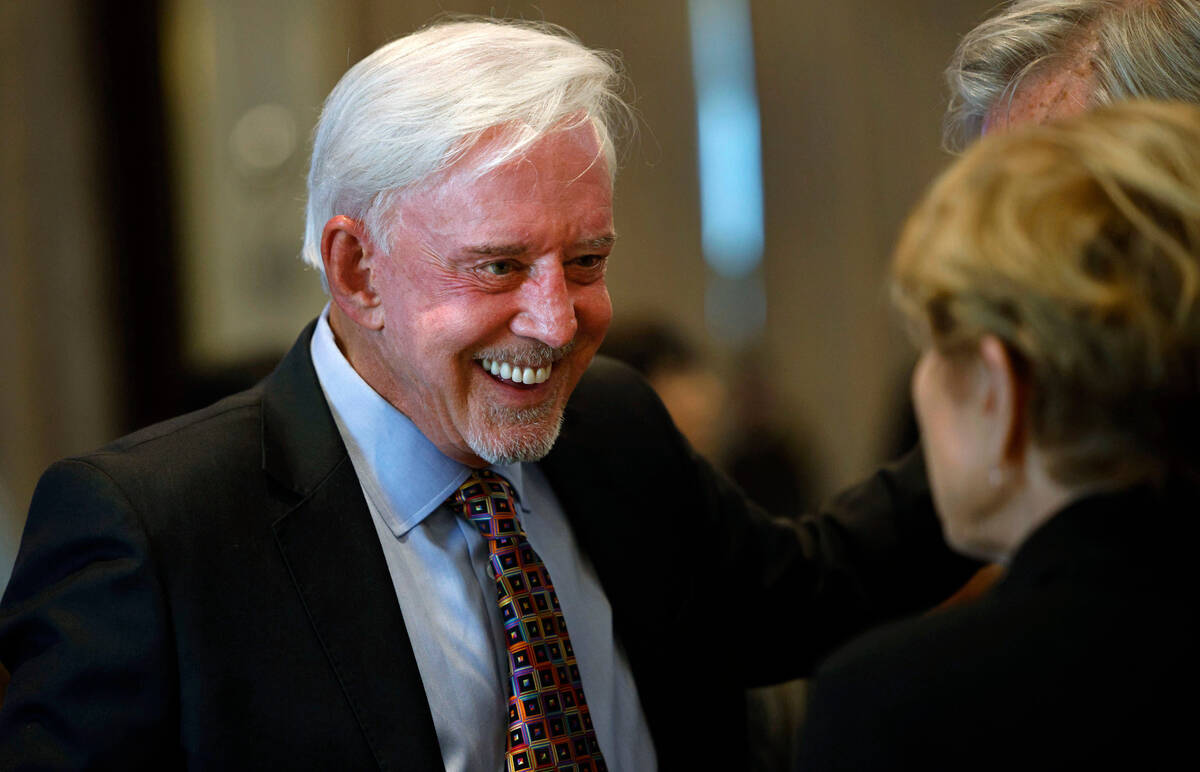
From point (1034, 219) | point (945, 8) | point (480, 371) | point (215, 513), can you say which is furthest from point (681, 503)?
point (945, 8)

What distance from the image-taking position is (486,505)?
157 cm

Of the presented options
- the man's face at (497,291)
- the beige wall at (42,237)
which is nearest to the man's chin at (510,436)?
the man's face at (497,291)

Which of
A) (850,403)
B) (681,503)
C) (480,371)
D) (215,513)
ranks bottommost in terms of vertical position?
(850,403)

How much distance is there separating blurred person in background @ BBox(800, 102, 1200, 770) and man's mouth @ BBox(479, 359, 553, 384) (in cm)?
73

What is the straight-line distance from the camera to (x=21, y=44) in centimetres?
305

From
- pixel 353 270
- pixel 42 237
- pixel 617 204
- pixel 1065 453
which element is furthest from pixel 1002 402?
pixel 42 237

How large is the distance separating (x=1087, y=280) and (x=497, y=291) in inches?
34.1

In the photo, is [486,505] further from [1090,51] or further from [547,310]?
[1090,51]

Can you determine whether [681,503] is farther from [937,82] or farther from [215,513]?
[937,82]

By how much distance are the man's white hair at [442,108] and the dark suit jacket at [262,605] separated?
27 cm

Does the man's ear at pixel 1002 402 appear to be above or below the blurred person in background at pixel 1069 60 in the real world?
below

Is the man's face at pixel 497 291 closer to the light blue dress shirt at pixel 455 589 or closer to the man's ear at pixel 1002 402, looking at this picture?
the light blue dress shirt at pixel 455 589

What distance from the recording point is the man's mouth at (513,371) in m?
1.54

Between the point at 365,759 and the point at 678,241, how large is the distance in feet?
7.72
